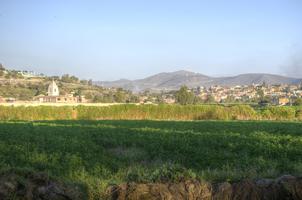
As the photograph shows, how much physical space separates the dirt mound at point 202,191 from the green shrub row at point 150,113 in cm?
6010

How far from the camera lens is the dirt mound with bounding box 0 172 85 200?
6.47m

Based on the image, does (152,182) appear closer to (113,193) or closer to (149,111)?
(113,193)

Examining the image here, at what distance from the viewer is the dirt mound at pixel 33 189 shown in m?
A: 6.47

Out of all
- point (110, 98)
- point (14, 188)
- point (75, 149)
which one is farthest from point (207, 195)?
point (110, 98)

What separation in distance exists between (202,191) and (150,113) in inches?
2466

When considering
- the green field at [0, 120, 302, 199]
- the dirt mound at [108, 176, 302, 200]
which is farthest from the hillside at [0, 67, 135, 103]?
the dirt mound at [108, 176, 302, 200]

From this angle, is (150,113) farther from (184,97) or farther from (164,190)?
(184,97)

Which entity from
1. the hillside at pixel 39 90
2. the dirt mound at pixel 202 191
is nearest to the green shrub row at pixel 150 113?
the dirt mound at pixel 202 191

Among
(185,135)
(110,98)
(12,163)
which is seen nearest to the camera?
(12,163)

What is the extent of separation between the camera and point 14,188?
6.56 metres

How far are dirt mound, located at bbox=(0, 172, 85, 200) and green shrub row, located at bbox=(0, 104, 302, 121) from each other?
59872 millimetres

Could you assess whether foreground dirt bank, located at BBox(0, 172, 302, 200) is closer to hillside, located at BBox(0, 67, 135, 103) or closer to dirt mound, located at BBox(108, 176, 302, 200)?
dirt mound, located at BBox(108, 176, 302, 200)

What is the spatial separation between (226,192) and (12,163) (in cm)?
1087

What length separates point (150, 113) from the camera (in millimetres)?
68625
